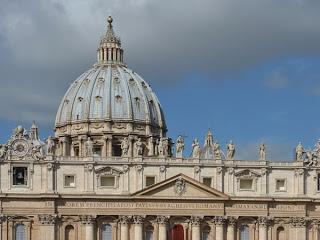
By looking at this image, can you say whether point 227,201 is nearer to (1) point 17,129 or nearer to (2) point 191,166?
(2) point 191,166

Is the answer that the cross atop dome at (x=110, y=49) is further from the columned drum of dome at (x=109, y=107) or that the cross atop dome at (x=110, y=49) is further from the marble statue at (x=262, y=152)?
the marble statue at (x=262, y=152)

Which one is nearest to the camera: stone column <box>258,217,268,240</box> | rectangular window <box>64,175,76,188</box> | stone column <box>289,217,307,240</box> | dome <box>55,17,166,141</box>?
rectangular window <box>64,175,76,188</box>

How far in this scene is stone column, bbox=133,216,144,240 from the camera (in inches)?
5517

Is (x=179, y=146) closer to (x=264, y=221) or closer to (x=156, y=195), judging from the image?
(x=156, y=195)

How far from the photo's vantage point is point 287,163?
472 feet

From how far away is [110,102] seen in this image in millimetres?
175875

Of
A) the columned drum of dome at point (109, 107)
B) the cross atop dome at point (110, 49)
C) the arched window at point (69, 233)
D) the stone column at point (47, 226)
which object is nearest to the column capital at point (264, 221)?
the arched window at point (69, 233)

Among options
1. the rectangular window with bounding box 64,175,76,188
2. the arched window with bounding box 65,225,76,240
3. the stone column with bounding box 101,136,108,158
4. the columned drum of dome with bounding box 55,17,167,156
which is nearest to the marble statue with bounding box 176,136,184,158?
the rectangular window with bounding box 64,175,76,188

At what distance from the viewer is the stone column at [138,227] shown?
14012 centimetres

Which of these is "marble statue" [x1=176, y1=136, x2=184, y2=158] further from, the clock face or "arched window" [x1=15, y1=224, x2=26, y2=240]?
"arched window" [x1=15, y1=224, x2=26, y2=240]

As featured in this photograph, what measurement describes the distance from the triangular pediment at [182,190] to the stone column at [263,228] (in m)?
4.46

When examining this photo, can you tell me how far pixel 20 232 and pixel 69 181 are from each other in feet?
23.5

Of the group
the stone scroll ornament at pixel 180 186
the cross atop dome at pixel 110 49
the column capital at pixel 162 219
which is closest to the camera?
the column capital at pixel 162 219

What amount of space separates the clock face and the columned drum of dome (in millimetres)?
27260
